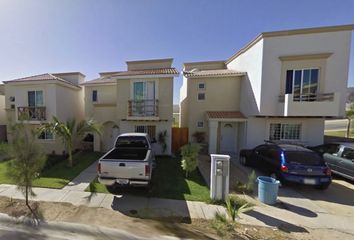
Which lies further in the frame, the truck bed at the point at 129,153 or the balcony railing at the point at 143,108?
the balcony railing at the point at 143,108

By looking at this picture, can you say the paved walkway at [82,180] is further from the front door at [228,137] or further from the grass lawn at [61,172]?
the front door at [228,137]

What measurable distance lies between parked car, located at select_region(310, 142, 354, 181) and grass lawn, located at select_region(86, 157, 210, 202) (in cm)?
679

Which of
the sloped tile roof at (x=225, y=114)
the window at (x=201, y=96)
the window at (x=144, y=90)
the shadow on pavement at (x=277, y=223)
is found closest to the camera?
the shadow on pavement at (x=277, y=223)

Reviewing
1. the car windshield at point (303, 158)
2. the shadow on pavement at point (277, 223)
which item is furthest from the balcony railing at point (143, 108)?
the shadow on pavement at point (277, 223)

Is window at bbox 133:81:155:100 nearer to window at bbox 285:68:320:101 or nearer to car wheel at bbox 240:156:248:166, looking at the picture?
car wheel at bbox 240:156:248:166

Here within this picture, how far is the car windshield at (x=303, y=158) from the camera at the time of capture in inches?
293

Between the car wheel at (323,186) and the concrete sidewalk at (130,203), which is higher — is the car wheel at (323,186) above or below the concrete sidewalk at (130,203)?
above

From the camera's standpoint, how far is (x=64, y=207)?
18.7 feet

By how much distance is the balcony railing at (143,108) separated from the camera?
41.9ft

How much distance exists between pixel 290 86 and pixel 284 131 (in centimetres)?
339

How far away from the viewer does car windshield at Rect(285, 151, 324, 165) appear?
7435mm

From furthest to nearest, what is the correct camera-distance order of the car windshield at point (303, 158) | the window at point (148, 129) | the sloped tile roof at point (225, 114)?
1. the sloped tile roof at point (225, 114)
2. the window at point (148, 129)
3. the car windshield at point (303, 158)

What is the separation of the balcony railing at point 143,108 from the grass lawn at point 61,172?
4.05 m

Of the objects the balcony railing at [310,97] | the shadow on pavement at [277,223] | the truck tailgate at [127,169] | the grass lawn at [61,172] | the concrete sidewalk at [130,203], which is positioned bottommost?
the grass lawn at [61,172]
